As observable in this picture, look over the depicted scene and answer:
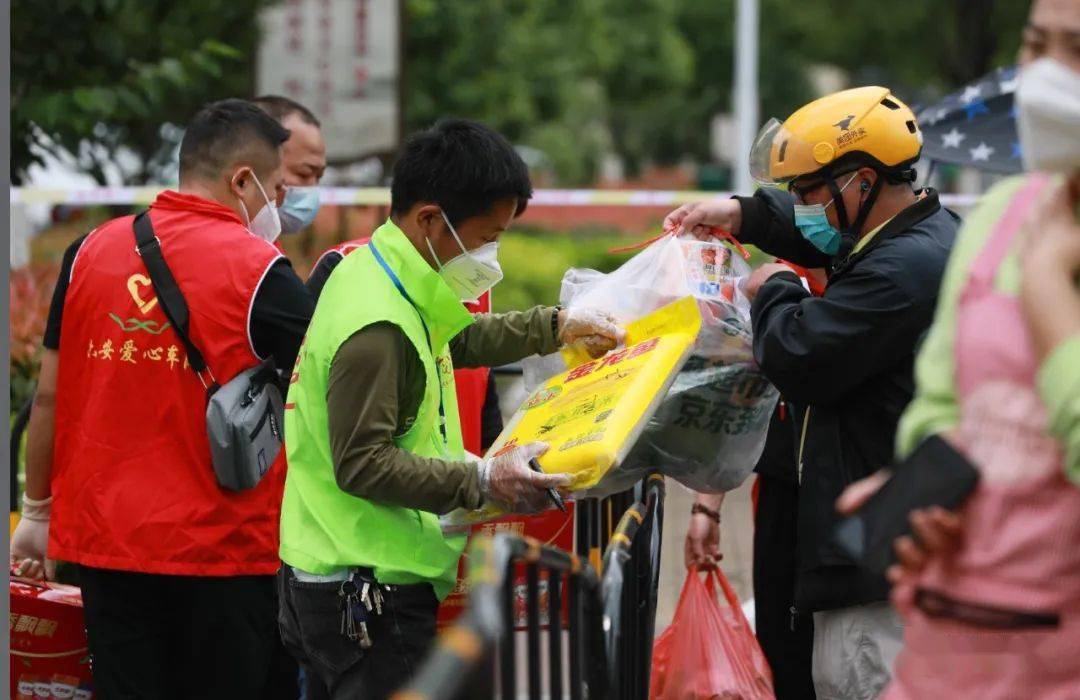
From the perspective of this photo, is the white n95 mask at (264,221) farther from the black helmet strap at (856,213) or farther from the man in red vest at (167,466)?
the black helmet strap at (856,213)

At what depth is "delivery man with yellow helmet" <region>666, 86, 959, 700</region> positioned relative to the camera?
11.2ft

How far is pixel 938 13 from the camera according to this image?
27.8 metres

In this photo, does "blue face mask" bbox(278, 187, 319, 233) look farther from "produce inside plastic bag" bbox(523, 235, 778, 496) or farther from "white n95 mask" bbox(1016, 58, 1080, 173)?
"white n95 mask" bbox(1016, 58, 1080, 173)

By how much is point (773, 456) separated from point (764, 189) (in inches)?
32.1

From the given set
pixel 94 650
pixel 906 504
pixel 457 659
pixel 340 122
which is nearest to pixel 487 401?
pixel 94 650

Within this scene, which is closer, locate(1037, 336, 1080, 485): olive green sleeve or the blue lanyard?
locate(1037, 336, 1080, 485): olive green sleeve

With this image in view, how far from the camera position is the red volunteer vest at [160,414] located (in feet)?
13.5

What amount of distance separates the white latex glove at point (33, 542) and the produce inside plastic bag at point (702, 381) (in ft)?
5.59

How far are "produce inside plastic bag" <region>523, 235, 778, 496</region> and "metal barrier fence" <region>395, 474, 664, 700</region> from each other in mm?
115

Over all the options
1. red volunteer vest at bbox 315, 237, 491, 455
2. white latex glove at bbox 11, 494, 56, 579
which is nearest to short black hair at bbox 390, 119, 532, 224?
red volunteer vest at bbox 315, 237, 491, 455

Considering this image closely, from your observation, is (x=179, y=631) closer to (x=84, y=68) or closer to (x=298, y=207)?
(x=298, y=207)

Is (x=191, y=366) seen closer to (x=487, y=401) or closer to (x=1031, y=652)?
Result: (x=487, y=401)

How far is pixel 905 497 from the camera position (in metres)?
2.19

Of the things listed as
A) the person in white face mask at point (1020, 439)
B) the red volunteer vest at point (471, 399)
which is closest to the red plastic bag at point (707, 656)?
the red volunteer vest at point (471, 399)
